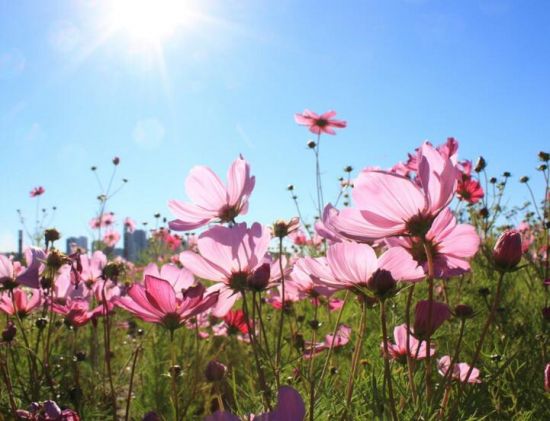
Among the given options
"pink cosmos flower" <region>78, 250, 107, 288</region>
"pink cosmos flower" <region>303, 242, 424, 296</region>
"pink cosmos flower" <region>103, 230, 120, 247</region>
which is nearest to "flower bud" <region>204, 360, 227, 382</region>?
"pink cosmos flower" <region>303, 242, 424, 296</region>

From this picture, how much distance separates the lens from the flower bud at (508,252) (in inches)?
21.3

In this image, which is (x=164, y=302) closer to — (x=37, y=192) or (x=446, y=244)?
(x=446, y=244)

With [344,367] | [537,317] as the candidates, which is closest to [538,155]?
[537,317]

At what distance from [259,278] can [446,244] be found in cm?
23

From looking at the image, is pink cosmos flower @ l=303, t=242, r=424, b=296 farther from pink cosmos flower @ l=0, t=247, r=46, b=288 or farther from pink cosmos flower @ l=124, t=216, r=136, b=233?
pink cosmos flower @ l=124, t=216, r=136, b=233

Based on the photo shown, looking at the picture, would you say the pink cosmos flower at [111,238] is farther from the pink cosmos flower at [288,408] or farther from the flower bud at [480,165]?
the pink cosmos flower at [288,408]

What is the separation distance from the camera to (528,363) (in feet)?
3.60

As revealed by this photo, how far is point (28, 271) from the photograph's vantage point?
2.84 ft

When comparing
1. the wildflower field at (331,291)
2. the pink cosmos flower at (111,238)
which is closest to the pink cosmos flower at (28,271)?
the wildflower field at (331,291)

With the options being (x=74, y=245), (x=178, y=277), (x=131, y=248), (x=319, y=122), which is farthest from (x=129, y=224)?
(x=131, y=248)

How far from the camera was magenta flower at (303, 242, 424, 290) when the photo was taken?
1.84 feet

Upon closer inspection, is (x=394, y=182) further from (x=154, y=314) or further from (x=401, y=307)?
(x=401, y=307)

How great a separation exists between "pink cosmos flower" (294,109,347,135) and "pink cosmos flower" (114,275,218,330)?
1.97 m

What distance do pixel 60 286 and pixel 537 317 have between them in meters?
1.33
